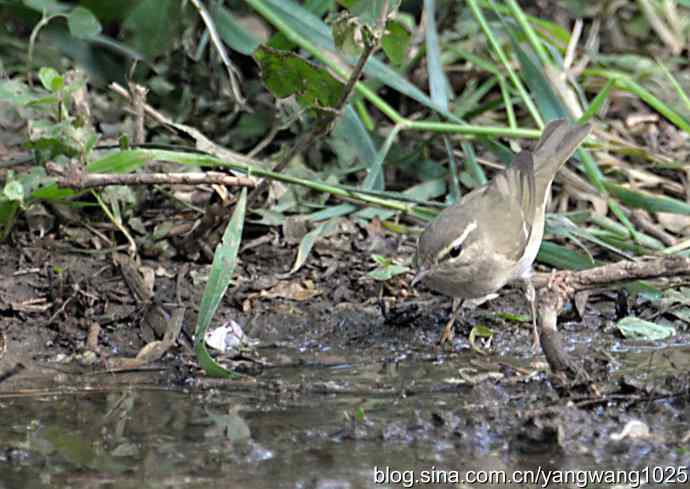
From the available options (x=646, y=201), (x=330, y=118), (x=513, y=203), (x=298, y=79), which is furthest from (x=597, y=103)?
(x=298, y=79)

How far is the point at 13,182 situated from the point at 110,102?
2071mm

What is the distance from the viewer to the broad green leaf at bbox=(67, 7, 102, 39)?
6.89m

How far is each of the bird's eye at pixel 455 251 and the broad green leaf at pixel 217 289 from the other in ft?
3.42

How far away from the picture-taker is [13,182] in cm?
605

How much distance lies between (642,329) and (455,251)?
100 cm

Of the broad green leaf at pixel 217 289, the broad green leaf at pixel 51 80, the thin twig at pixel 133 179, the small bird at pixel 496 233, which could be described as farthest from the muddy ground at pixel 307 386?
the broad green leaf at pixel 51 80

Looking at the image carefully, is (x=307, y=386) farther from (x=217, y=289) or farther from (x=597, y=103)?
(x=597, y=103)

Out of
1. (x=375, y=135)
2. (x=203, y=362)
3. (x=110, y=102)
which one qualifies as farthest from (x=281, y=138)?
(x=203, y=362)

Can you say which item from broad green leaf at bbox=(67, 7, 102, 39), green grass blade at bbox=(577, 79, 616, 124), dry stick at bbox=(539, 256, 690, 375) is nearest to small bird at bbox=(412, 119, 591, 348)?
green grass blade at bbox=(577, 79, 616, 124)

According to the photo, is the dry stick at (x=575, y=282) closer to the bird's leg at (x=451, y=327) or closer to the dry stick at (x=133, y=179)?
the bird's leg at (x=451, y=327)

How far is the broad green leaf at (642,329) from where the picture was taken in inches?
233

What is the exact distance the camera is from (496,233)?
6.30m

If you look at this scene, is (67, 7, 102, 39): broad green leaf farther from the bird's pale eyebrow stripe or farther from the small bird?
the bird's pale eyebrow stripe

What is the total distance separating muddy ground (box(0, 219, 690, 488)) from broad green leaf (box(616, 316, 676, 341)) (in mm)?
62
